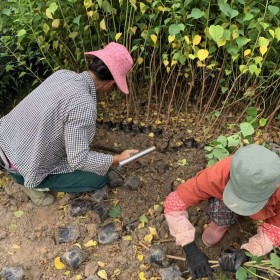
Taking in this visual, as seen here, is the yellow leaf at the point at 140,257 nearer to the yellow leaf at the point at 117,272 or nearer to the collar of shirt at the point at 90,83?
the yellow leaf at the point at 117,272

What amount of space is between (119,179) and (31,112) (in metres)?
0.76

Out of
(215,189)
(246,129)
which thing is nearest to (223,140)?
(246,129)

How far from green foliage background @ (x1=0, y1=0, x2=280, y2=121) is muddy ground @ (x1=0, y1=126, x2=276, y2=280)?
1.70 ft

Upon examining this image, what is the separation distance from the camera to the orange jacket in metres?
1.77

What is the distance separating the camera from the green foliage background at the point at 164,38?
6.57 feet

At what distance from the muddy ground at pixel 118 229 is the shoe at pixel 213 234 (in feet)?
0.20

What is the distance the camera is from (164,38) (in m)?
2.56

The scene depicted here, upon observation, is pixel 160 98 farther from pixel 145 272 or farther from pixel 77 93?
pixel 145 272

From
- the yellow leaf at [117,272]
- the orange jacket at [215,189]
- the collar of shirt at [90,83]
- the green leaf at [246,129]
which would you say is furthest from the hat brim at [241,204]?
the collar of shirt at [90,83]

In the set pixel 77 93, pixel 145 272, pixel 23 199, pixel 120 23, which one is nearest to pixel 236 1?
pixel 120 23

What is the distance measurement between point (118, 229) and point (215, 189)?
2.33 feet

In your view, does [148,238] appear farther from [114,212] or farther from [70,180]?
[70,180]

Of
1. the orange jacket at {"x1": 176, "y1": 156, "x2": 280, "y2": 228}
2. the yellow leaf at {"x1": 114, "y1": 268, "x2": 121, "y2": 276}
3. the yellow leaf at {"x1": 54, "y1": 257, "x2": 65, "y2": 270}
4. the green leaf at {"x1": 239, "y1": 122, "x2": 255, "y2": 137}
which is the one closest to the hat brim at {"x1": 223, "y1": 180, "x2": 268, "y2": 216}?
the orange jacket at {"x1": 176, "y1": 156, "x2": 280, "y2": 228}

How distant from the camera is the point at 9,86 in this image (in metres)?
3.11
